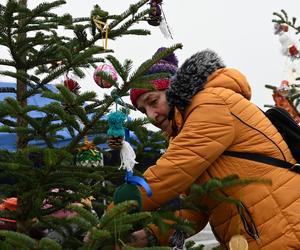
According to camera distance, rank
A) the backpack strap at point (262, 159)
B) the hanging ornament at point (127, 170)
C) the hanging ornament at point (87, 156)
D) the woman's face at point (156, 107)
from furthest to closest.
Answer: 1. the hanging ornament at point (87, 156)
2. the woman's face at point (156, 107)
3. the backpack strap at point (262, 159)
4. the hanging ornament at point (127, 170)

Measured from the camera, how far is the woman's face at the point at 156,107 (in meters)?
2.18

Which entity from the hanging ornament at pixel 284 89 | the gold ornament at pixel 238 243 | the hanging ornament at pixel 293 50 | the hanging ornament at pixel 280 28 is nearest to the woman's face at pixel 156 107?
the gold ornament at pixel 238 243

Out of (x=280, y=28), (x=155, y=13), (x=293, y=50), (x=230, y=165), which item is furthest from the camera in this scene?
(x=280, y=28)

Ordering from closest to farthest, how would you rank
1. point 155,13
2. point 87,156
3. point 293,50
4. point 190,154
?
point 190,154
point 87,156
point 155,13
point 293,50

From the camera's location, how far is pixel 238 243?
6.41ft

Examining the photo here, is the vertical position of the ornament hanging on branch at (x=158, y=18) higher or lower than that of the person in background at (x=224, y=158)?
higher

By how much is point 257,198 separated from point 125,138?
0.53m

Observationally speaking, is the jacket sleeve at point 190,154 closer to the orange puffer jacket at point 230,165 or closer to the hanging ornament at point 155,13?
the orange puffer jacket at point 230,165

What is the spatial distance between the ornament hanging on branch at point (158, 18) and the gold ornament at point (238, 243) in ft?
4.28

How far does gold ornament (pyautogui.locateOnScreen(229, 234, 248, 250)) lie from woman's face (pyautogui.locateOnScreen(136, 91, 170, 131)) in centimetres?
55

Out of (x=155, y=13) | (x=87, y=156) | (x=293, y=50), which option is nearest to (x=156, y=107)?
(x=87, y=156)

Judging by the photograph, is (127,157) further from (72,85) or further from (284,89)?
(284,89)

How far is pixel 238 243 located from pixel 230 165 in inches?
11.3

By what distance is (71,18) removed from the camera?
9.23 feet
